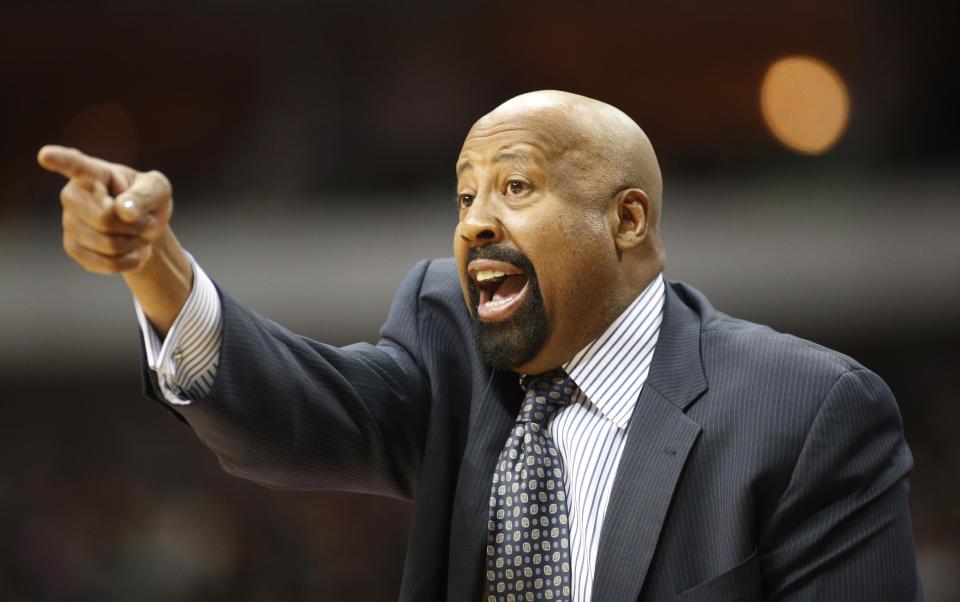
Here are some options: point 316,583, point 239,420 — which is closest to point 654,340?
point 239,420

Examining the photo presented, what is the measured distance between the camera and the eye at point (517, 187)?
220 centimetres

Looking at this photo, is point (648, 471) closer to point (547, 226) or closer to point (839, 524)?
point (839, 524)

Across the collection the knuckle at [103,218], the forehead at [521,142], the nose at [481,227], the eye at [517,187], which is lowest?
the nose at [481,227]

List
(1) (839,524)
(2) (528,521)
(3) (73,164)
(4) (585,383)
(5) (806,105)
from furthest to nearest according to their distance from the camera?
(5) (806,105), (4) (585,383), (2) (528,521), (1) (839,524), (3) (73,164)

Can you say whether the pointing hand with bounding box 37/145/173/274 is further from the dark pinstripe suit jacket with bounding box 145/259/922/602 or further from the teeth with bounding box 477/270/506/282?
the teeth with bounding box 477/270/506/282

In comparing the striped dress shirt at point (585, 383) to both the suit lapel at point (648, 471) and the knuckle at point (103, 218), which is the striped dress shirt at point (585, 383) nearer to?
the suit lapel at point (648, 471)

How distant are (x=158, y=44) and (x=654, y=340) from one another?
263 inches

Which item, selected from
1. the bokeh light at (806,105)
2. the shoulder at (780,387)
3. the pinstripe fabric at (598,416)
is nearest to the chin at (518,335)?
the pinstripe fabric at (598,416)

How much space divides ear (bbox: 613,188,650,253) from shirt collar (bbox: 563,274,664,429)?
0.36 ft

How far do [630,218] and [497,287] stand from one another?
291 millimetres

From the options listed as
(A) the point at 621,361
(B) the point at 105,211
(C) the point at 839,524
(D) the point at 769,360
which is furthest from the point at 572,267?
(B) the point at 105,211

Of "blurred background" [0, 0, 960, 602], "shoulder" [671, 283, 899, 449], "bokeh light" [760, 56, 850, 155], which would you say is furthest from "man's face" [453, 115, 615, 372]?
"bokeh light" [760, 56, 850, 155]

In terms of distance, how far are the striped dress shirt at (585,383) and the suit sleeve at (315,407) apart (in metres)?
0.03

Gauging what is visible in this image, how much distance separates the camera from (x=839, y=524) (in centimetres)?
200
